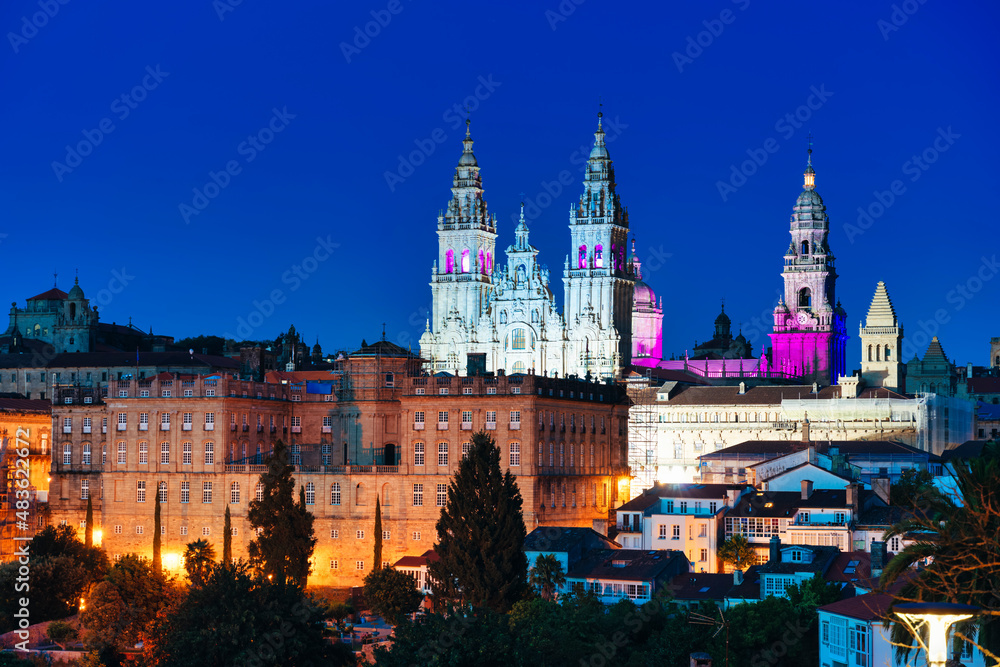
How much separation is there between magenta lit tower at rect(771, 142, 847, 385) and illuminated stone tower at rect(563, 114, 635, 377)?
21651 mm

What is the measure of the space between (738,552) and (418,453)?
24.4 meters

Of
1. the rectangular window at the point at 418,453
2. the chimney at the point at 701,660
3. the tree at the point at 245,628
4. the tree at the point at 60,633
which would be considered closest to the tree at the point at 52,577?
the tree at the point at 60,633

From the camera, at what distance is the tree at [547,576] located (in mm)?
78188

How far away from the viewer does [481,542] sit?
76.6 metres

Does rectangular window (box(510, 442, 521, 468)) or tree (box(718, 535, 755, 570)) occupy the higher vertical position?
rectangular window (box(510, 442, 521, 468))

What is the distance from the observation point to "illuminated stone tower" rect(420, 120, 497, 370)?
148 m

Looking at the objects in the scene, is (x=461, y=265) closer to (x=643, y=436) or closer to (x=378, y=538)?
(x=643, y=436)

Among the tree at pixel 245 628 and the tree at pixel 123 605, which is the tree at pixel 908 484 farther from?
the tree at pixel 123 605

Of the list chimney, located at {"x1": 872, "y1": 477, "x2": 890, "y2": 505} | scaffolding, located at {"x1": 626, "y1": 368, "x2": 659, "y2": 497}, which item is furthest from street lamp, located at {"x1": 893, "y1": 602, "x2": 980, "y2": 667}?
scaffolding, located at {"x1": 626, "y1": 368, "x2": 659, "y2": 497}

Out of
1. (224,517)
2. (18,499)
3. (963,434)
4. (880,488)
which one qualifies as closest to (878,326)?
(963,434)

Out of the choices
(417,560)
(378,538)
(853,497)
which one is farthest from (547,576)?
(378,538)

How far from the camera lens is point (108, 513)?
100375 millimetres

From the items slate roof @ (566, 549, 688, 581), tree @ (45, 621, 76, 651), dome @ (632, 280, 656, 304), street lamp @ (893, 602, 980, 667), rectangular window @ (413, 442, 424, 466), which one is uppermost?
dome @ (632, 280, 656, 304)

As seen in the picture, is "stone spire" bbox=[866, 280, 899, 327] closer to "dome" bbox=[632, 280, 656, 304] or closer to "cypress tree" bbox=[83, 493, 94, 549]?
"dome" bbox=[632, 280, 656, 304]
